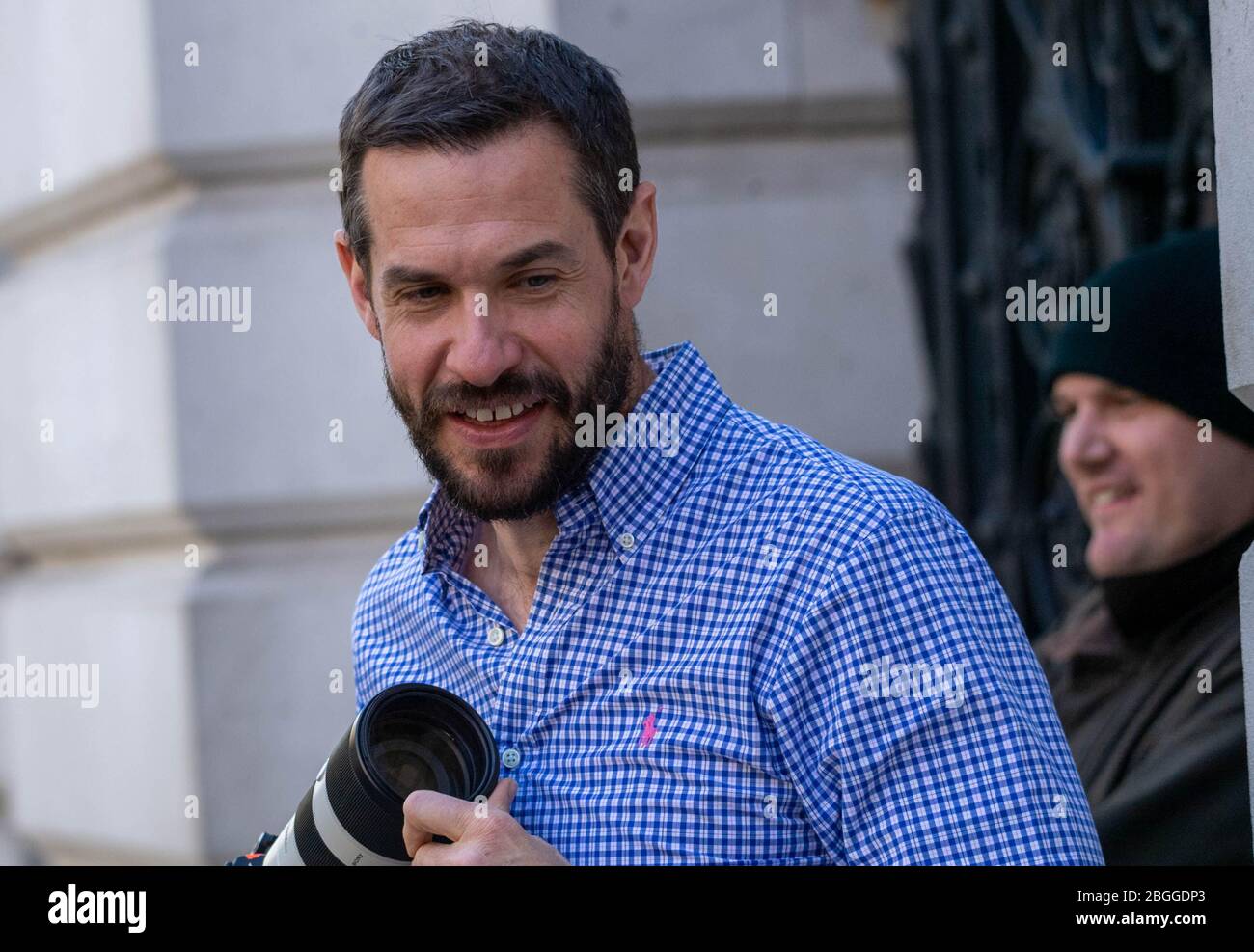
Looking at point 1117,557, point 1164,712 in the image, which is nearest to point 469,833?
point 1164,712

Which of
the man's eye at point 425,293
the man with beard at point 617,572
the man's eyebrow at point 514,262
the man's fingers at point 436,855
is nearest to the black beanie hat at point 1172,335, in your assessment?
the man with beard at point 617,572

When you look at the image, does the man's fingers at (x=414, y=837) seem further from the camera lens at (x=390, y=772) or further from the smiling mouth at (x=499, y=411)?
the smiling mouth at (x=499, y=411)

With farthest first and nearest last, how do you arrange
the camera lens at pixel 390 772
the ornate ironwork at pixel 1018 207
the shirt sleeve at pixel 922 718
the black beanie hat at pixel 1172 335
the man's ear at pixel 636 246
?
the ornate ironwork at pixel 1018 207, the black beanie hat at pixel 1172 335, the man's ear at pixel 636 246, the camera lens at pixel 390 772, the shirt sleeve at pixel 922 718

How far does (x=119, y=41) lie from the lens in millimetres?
3652

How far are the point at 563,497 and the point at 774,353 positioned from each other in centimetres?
156

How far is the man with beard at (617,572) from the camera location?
1.70 meters

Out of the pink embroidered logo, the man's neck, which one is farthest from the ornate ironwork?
the pink embroidered logo

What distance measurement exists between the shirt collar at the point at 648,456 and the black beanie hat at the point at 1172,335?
0.98 metres

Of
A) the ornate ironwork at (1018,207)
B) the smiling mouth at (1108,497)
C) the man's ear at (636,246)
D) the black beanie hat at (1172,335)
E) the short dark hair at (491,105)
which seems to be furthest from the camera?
the ornate ironwork at (1018,207)

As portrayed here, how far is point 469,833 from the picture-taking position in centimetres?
171

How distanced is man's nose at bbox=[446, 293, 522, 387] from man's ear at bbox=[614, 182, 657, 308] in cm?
19

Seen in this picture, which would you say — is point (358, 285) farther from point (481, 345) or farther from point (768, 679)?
point (768, 679)
